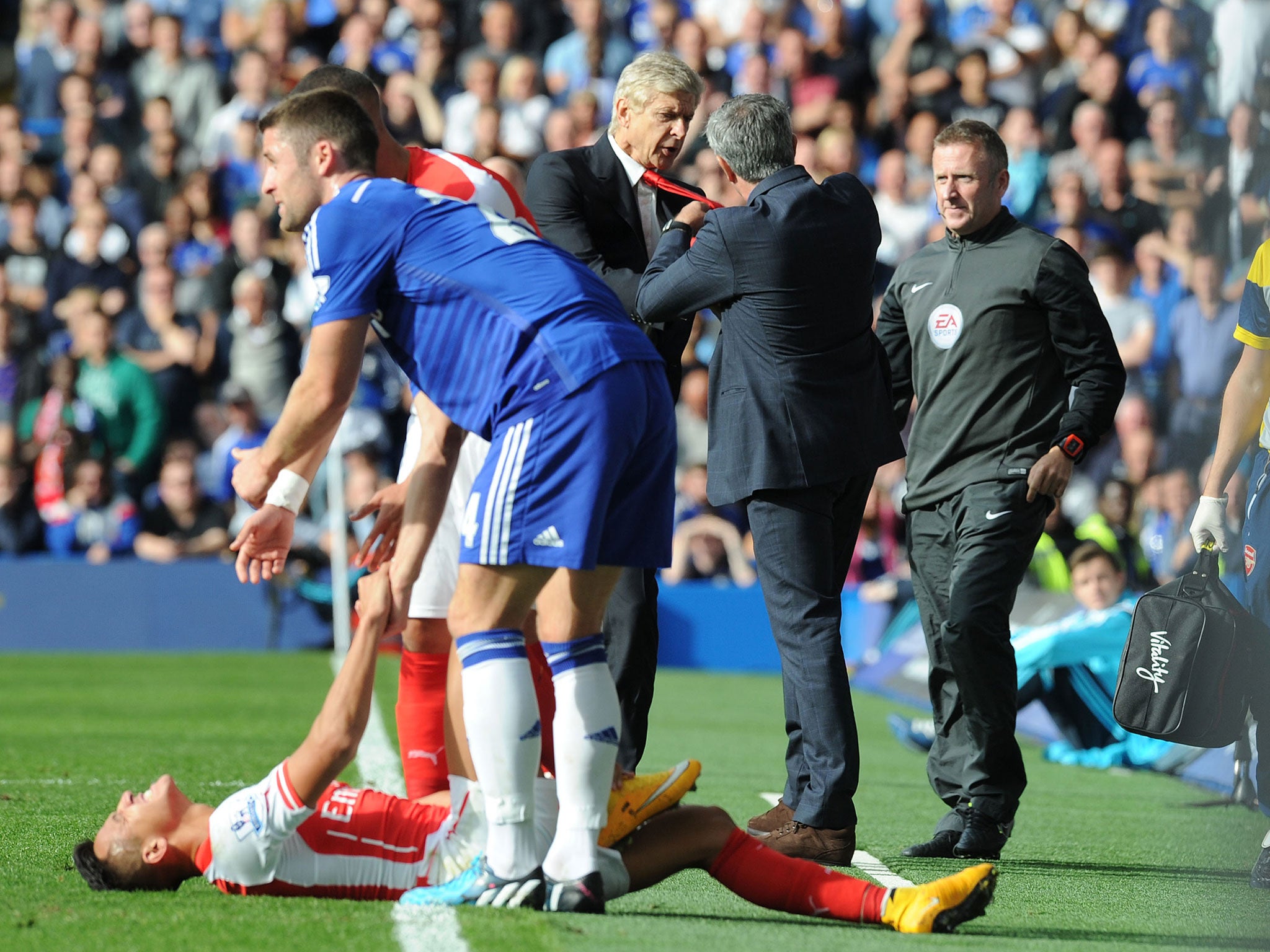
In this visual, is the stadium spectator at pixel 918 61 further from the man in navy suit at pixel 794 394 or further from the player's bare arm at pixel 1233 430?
the player's bare arm at pixel 1233 430

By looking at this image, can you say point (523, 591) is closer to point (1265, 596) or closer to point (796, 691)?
point (796, 691)

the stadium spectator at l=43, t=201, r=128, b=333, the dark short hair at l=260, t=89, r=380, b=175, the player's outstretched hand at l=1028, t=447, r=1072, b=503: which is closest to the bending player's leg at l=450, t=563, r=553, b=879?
the dark short hair at l=260, t=89, r=380, b=175

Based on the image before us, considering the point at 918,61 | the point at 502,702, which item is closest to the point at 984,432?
the point at 502,702

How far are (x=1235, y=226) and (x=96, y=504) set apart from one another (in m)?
11.2

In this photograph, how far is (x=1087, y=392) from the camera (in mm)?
5656

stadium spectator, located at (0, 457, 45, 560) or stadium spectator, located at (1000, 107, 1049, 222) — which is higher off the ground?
stadium spectator, located at (1000, 107, 1049, 222)

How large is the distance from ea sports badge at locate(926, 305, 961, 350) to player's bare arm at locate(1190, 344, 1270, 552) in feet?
3.16

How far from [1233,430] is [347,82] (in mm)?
2785

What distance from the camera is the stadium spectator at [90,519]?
1476cm

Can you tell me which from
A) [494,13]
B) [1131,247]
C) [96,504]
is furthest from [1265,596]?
[494,13]

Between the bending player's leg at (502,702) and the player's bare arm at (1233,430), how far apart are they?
2.37 metres

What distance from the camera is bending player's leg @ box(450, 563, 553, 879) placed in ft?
12.4

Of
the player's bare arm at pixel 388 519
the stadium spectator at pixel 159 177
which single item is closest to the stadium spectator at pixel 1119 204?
the stadium spectator at pixel 159 177

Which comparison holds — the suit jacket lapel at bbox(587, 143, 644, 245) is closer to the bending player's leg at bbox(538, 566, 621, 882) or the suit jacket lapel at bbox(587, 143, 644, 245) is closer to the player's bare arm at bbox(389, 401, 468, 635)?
the player's bare arm at bbox(389, 401, 468, 635)
